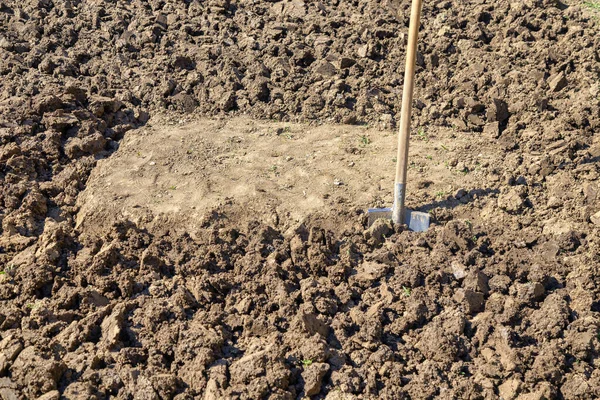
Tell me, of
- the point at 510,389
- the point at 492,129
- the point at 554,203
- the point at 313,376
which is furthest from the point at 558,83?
the point at 313,376

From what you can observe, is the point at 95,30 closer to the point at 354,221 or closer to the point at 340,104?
the point at 340,104

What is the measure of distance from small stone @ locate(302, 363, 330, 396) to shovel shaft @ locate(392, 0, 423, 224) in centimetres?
168

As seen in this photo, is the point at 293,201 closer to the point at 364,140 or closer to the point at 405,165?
the point at 405,165

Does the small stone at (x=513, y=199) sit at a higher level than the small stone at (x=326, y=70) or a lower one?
lower

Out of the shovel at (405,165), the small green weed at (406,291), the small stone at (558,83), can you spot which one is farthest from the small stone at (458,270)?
the small stone at (558,83)

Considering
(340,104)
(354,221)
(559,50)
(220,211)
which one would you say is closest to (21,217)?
(220,211)

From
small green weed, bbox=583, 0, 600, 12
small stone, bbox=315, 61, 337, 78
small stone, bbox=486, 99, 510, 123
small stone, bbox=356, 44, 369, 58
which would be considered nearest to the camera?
small stone, bbox=486, 99, 510, 123

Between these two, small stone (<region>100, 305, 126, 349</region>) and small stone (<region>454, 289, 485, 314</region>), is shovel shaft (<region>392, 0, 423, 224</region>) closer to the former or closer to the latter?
small stone (<region>454, 289, 485, 314</region>)

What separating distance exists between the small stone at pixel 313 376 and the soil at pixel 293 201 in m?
0.01

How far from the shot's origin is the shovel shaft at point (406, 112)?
509cm

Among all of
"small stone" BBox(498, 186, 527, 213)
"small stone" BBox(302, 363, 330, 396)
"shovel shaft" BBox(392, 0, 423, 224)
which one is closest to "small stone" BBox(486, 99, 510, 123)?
"small stone" BBox(498, 186, 527, 213)

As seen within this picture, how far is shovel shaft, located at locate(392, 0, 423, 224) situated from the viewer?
509 cm

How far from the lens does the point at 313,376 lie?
429 cm

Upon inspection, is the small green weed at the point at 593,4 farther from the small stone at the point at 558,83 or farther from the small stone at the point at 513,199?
the small stone at the point at 513,199
